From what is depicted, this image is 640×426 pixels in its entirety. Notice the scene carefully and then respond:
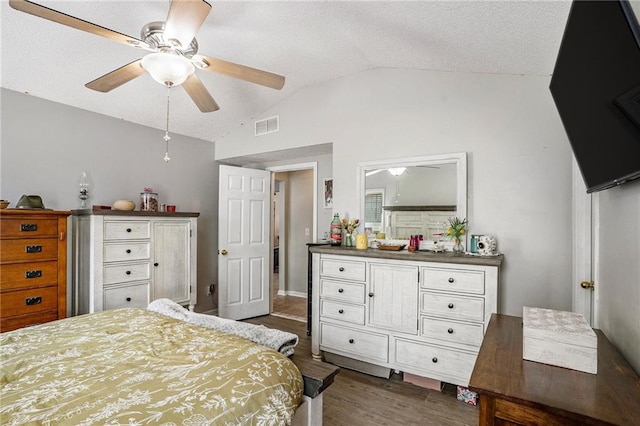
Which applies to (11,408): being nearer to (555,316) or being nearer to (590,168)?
(555,316)

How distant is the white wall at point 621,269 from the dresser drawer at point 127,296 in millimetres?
3446

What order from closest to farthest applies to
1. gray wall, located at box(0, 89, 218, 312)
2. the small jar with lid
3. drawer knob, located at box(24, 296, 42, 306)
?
drawer knob, located at box(24, 296, 42, 306), gray wall, located at box(0, 89, 218, 312), the small jar with lid

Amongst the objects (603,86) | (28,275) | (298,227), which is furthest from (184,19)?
(298,227)

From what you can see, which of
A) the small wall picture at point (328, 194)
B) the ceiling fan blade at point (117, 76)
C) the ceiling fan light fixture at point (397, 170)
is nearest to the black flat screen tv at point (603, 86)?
the ceiling fan light fixture at point (397, 170)

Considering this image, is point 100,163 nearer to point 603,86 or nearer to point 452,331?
point 452,331

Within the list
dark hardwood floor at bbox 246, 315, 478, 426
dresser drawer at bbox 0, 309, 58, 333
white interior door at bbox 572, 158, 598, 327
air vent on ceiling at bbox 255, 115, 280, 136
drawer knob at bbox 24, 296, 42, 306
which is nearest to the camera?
white interior door at bbox 572, 158, 598, 327

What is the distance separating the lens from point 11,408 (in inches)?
36.7

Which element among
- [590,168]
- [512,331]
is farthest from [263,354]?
[590,168]

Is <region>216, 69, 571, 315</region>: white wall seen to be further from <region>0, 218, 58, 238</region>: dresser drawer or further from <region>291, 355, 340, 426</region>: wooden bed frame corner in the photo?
<region>0, 218, 58, 238</region>: dresser drawer

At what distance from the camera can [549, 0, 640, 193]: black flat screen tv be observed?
84 centimetres

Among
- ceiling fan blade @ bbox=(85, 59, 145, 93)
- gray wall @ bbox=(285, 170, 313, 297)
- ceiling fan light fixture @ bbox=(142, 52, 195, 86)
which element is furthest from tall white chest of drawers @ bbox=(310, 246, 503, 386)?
gray wall @ bbox=(285, 170, 313, 297)

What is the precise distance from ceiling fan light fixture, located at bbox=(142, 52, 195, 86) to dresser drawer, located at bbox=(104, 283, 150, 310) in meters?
2.02

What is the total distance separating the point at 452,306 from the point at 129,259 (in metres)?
2.87

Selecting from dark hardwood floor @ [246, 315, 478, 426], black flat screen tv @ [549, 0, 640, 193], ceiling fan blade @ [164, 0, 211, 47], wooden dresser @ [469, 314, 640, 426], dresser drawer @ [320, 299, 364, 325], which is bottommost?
dark hardwood floor @ [246, 315, 478, 426]
